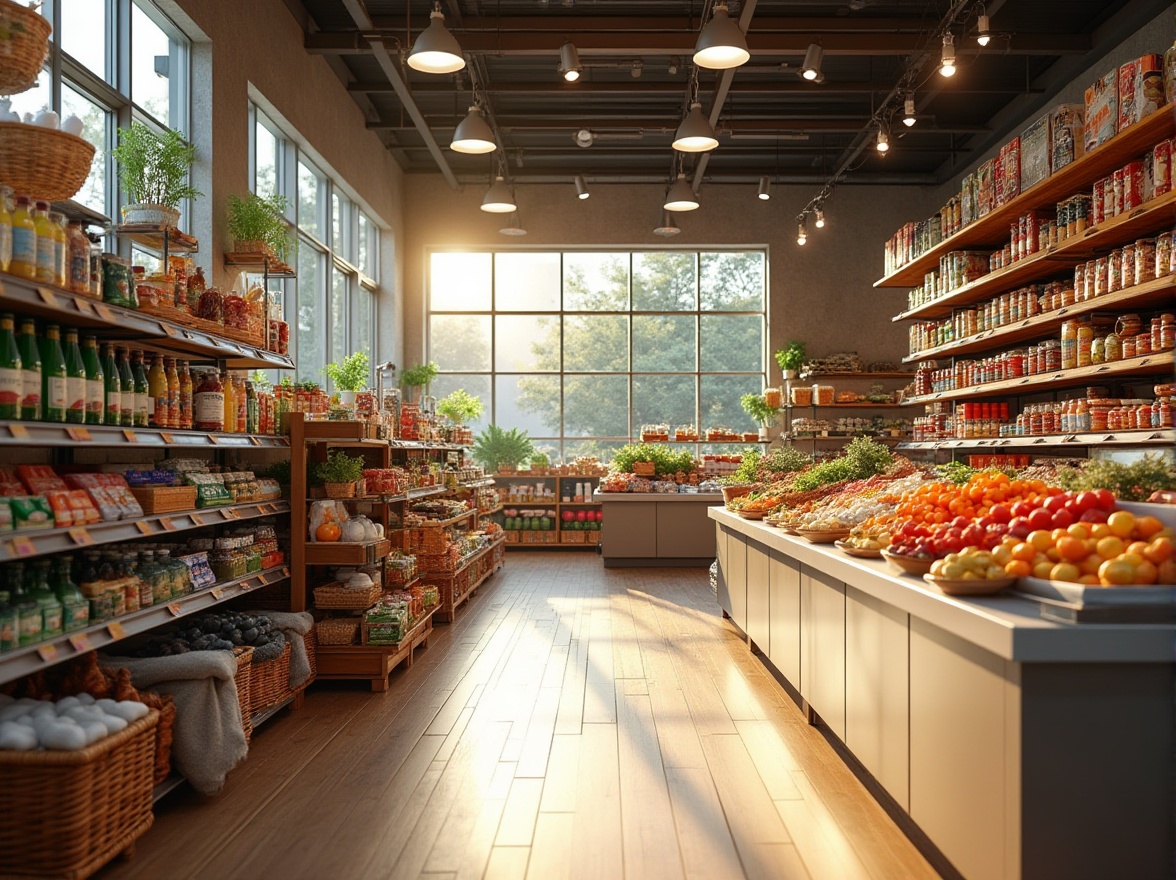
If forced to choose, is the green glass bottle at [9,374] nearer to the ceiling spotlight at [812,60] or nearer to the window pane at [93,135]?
the window pane at [93,135]

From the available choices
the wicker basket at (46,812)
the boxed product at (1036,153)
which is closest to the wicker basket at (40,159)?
the wicker basket at (46,812)

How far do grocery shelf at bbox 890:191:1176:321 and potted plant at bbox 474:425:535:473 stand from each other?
6.82 m

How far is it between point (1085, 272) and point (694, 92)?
15.8 ft

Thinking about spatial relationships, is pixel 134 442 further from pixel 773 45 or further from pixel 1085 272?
pixel 773 45

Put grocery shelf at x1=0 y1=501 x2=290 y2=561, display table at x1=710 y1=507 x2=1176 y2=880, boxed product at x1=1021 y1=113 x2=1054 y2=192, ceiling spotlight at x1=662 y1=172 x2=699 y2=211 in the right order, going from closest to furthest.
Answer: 1. display table at x1=710 y1=507 x2=1176 y2=880
2. grocery shelf at x1=0 y1=501 x2=290 y2=561
3. boxed product at x1=1021 y1=113 x2=1054 y2=192
4. ceiling spotlight at x1=662 y1=172 x2=699 y2=211

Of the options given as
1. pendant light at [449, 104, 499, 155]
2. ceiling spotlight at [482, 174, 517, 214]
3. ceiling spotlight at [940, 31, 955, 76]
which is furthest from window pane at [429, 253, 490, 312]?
ceiling spotlight at [940, 31, 955, 76]

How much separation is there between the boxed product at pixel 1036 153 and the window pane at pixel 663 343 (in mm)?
8119

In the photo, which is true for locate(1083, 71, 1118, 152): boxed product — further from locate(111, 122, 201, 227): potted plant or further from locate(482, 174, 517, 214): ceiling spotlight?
locate(482, 174, 517, 214): ceiling spotlight

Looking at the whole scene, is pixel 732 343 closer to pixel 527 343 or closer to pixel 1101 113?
pixel 527 343

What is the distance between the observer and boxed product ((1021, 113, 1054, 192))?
5.53 metres

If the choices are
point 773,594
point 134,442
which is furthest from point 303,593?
point 773,594

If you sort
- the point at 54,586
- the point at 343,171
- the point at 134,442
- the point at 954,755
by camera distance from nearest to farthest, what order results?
the point at 954,755 → the point at 54,586 → the point at 134,442 → the point at 343,171

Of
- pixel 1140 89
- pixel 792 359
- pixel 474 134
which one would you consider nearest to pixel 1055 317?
pixel 1140 89

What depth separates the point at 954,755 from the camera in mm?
2576
